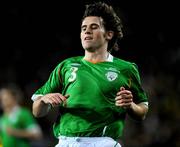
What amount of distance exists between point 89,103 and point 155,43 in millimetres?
6639

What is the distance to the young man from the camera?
4.16 metres

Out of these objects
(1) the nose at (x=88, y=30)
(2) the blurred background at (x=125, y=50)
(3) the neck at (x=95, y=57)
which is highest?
(1) the nose at (x=88, y=30)

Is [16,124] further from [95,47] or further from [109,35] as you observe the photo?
[95,47]

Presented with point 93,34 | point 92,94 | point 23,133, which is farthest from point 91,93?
point 23,133

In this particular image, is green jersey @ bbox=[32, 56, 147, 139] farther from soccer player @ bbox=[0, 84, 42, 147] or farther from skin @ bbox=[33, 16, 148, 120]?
soccer player @ bbox=[0, 84, 42, 147]

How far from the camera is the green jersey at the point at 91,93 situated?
416cm

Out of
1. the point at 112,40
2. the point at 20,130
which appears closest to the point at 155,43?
the point at 20,130

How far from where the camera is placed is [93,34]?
4301 millimetres

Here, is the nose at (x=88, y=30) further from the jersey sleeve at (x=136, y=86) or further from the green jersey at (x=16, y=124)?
the green jersey at (x=16, y=124)

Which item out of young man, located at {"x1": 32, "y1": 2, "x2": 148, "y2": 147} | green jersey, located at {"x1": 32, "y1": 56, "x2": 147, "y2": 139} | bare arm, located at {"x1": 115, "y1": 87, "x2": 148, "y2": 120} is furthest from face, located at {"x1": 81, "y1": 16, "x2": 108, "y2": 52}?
bare arm, located at {"x1": 115, "y1": 87, "x2": 148, "y2": 120}

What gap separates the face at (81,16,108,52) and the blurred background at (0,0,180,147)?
468 cm

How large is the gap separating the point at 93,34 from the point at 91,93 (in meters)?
0.43

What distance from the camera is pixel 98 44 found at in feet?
14.2

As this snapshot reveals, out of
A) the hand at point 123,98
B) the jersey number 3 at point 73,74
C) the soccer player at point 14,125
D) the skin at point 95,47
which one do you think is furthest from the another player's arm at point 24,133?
the hand at point 123,98
